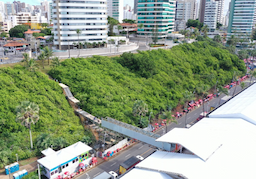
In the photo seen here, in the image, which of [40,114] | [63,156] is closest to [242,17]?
[40,114]

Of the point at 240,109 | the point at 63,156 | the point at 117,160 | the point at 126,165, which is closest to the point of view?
the point at 126,165

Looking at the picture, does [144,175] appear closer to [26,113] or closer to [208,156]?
[208,156]

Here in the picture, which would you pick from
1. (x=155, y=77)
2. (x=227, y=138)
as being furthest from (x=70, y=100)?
(x=227, y=138)

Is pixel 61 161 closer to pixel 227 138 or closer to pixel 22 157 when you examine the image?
pixel 22 157

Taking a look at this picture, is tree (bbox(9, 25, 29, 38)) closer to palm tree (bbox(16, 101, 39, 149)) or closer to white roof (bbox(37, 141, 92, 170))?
palm tree (bbox(16, 101, 39, 149))

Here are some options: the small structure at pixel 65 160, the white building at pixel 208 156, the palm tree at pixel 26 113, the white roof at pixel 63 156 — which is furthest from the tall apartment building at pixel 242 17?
the palm tree at pixel 26 113

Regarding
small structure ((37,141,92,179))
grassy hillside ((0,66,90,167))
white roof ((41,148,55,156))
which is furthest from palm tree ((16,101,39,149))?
small structure ((37,141,92,179))
